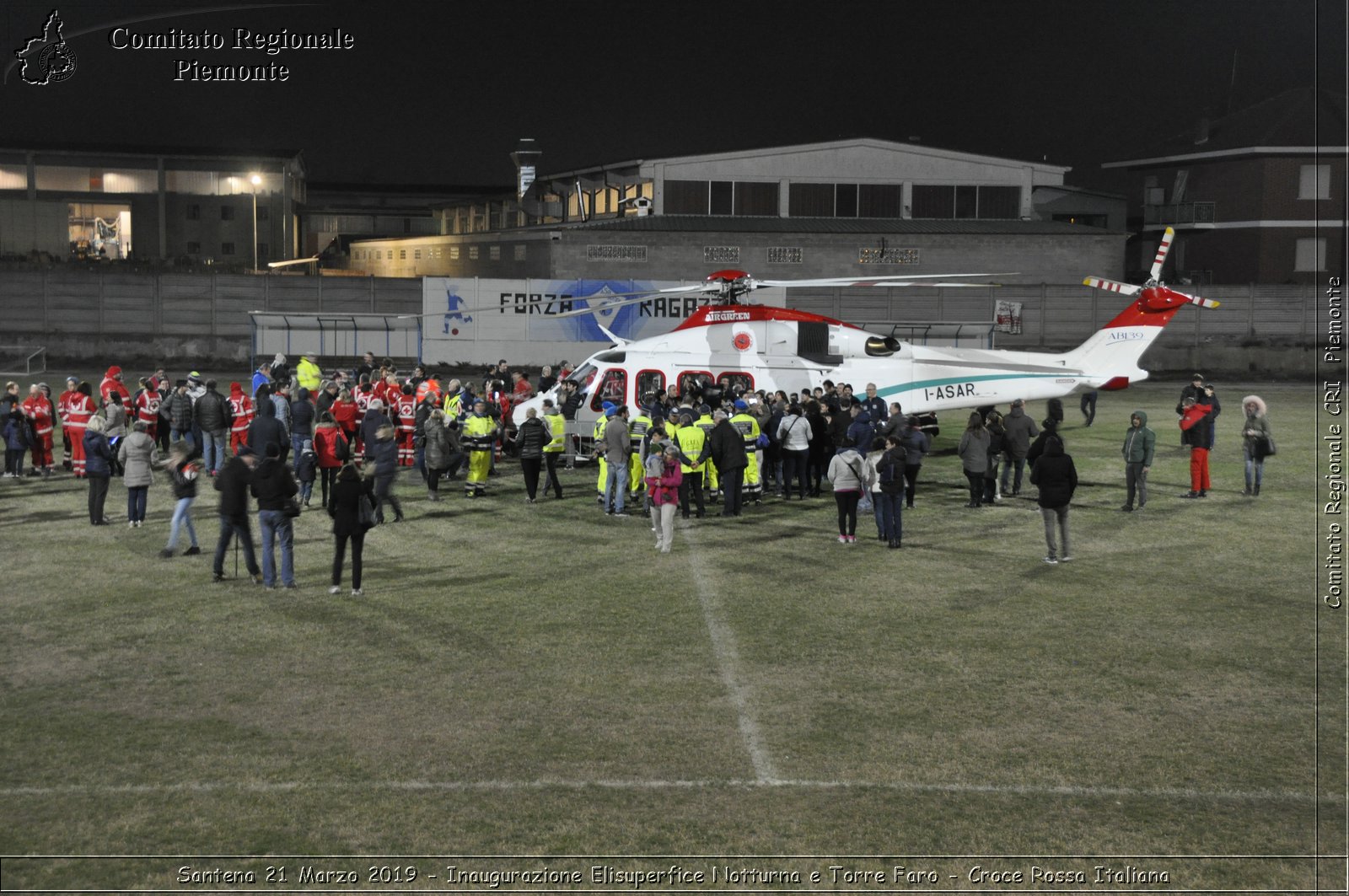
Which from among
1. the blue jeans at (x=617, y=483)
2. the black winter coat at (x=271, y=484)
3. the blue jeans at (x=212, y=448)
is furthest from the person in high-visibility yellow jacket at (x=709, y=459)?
the blue jeans at (x=212, y=448)

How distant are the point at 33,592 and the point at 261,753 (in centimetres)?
594

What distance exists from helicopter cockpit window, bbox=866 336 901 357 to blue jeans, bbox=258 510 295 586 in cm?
1204

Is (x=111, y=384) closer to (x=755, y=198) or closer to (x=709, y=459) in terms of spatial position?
(x=709, y=459)

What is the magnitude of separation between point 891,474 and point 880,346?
6703 millimetres

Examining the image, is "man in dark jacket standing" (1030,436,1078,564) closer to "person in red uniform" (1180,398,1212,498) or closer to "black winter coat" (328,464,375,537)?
"person in red uniform" (1180,398,1212,498)

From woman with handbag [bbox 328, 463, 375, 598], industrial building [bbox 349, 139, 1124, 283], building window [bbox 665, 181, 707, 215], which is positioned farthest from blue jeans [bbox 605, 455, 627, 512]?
building window [bbox 665, 181, 707, 215]

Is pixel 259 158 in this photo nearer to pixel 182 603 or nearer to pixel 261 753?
pixel 182 603

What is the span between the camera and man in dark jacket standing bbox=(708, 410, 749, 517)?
55.8ft

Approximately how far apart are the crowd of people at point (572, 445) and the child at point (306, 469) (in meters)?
0.03

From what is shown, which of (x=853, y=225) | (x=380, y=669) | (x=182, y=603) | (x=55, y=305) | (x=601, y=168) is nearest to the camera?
(x=380, y=669)

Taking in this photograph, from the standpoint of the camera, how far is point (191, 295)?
4188 centimetres

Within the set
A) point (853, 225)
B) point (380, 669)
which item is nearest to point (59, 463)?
point (380, 669)

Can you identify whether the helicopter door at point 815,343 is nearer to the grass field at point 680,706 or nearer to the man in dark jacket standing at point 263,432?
the grass field at point 680,706

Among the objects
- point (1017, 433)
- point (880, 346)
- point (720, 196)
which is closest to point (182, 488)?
point (880, 346)
